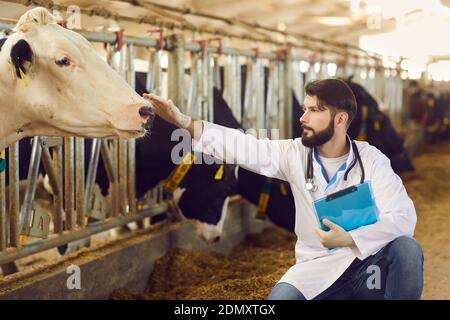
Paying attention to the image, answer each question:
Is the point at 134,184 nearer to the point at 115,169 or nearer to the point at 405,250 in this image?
the point at 115,169

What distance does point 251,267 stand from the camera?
4066mm

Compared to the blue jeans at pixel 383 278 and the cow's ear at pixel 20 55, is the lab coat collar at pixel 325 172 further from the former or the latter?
the cow's ear at pixel 20 55

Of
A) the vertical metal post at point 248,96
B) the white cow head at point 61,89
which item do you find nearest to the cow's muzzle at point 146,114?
the white cow head at point 61,89

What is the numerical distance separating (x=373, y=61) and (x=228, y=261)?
7.20m

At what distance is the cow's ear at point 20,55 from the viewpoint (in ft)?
7.11

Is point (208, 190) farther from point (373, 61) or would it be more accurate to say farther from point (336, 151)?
point (373, 61)

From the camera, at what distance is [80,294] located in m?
3.45

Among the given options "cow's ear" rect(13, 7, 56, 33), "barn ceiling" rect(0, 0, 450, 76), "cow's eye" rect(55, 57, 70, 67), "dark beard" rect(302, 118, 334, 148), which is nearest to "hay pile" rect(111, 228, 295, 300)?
"dark beard" rect(302, 118, 334, 148)

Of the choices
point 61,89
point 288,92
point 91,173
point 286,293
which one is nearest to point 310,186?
point 286,293

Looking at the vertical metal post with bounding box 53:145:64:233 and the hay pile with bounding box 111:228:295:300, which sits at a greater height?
the vertical metal post with bounding box 53:145:64:233

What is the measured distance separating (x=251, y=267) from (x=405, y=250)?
1.88 meters

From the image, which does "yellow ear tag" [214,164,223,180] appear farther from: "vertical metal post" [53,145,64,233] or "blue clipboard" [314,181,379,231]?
"blue clipboard" [314,181,379,231]

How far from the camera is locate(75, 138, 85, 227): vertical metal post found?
140 inches

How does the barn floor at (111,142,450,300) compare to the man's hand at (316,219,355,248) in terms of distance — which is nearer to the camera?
the man's hand at (316,219,355,248)
